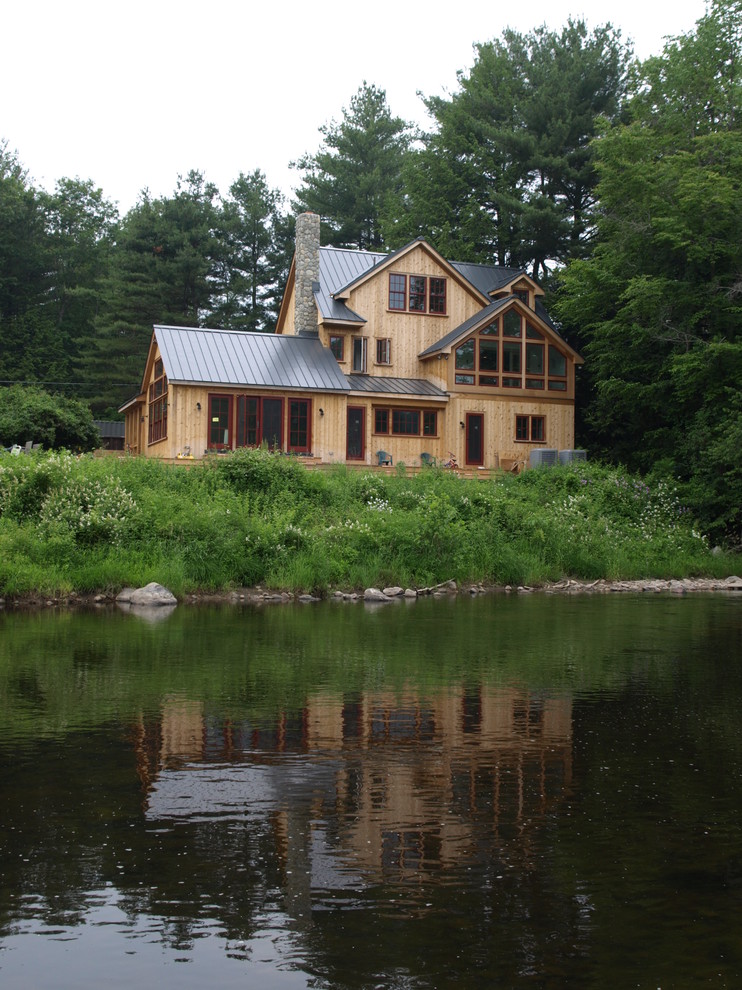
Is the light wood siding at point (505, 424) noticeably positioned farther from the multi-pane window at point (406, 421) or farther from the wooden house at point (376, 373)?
the multi-pane window at point (406, 421)

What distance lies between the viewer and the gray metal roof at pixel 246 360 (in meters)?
35.6

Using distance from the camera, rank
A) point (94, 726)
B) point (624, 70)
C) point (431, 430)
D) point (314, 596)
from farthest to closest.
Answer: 1. point (624, 70)
2. point (431, 430)
3. point (314, 596)
4. point (94, 726)

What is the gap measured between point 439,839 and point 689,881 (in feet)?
4.68

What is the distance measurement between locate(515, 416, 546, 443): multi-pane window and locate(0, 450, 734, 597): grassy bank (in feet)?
23.5

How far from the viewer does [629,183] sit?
36.2 m

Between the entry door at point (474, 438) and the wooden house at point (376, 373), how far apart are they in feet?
0.13

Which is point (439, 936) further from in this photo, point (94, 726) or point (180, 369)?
point (180, 369)

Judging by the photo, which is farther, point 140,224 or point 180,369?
point 140,224

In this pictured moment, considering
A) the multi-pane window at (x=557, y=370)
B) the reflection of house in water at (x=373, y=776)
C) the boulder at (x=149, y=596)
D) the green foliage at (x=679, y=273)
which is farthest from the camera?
the multi-pane window at (x=557, y=370)

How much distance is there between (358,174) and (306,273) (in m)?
24.8

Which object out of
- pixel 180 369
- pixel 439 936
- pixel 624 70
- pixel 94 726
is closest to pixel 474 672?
pixel 94 726

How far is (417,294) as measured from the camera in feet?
133

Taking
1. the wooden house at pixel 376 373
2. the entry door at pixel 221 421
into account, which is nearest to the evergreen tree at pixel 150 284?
the wooden house at pixel 376 373

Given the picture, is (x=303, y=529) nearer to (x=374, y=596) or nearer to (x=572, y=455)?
(x=374, y=596)
